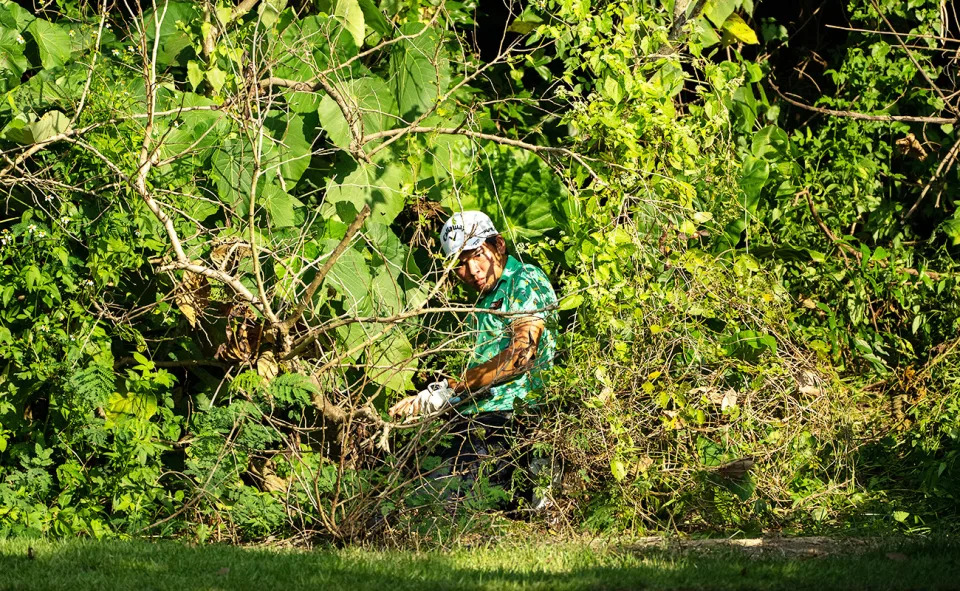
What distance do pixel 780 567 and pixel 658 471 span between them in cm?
118

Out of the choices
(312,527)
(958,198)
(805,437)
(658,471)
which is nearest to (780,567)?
(658,471)

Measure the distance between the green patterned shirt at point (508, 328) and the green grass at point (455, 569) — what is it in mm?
1008

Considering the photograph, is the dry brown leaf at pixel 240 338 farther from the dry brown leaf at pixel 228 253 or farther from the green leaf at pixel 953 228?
the green leaf at pixel 953 228

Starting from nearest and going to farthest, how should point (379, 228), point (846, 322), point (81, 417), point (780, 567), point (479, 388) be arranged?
point (780, 567) < point (81, 417) < point (479, 388) < point (379, 228) < point (846, 322)

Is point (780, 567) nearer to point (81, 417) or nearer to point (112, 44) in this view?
point (81, 417)

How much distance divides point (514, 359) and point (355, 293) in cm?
87

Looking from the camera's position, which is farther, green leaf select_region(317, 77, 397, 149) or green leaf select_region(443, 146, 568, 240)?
green leaf select_region(443, 146, 568, 240)

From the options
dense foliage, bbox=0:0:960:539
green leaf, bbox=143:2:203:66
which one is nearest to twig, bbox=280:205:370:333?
dense foliage, bbox=0:0:960:539

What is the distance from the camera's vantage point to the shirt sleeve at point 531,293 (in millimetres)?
5414

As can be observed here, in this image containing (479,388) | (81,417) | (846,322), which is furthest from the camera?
(846,322)

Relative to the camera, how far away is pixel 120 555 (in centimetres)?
422

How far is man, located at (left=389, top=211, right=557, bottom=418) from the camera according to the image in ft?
17.3

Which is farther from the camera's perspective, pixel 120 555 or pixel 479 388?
pixel 479 388

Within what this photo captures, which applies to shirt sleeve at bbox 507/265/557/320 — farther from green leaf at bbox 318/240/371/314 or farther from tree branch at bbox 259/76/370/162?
tree branch at bbox 259/76/370/162
